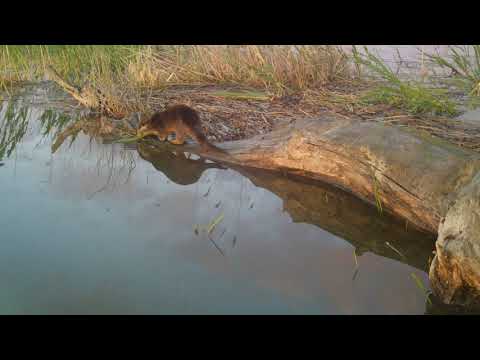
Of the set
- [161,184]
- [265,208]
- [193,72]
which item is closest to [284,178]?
[265,208]

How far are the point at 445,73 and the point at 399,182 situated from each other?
13.6 ft

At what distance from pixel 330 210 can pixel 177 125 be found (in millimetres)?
1850

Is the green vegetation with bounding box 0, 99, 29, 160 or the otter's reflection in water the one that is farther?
the green vegetation with bounding box 0, 99, 29, 160

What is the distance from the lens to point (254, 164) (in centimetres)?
455

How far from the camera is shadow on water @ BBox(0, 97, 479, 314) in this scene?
3256 mm

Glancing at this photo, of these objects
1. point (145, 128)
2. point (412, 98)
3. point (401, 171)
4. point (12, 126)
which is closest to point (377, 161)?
point (401, 171)

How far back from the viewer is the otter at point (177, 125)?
4754mm

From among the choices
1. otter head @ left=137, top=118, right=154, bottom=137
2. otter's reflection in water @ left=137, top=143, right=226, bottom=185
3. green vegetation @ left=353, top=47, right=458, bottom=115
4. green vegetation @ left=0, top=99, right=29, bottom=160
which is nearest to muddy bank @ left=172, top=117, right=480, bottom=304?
otter's reflection in water @ left=137, top=143, right=226, bottom=185

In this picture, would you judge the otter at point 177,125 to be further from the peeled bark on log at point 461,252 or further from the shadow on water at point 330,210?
the peeled bark on log at point 461,252

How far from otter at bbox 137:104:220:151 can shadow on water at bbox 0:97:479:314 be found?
0.17 meters

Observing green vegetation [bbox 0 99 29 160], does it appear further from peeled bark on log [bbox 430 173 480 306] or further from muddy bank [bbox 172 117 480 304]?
peeled bark on log [bbox 430 173 480 306]

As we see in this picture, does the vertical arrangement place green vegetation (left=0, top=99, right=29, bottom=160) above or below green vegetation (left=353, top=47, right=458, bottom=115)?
below

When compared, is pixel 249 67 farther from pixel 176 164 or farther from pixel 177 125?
pixel 176 164

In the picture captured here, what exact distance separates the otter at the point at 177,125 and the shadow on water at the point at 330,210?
0.56 ft
